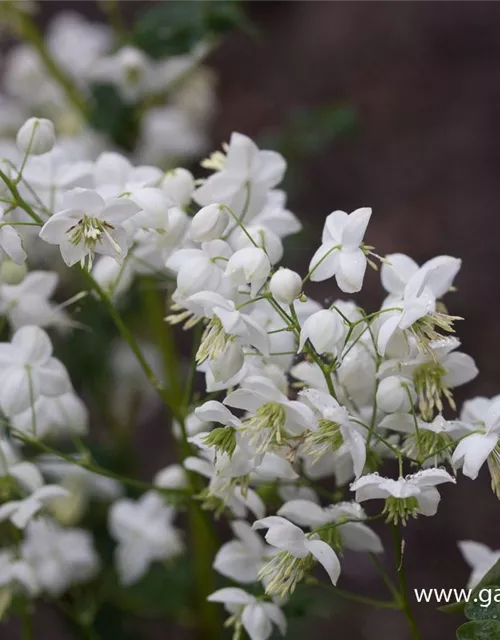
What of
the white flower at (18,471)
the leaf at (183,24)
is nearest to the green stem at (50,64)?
the leaf at (183,24)

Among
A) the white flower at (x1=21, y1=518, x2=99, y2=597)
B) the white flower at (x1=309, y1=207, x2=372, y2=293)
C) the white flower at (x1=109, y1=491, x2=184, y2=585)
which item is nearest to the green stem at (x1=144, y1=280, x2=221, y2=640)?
the white flower at (x1=109, y1=491, x2=184, y2=585)

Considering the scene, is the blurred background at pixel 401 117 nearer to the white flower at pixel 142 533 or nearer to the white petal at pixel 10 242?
the white flower at pixel 142 533

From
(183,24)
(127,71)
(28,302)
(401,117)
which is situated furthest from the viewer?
(401,117)

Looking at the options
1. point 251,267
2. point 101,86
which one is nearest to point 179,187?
point 251,267

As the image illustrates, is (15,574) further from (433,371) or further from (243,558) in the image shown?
(433,371)

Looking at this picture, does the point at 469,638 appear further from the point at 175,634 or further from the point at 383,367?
the point at 175,634

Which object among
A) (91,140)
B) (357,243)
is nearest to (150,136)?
(91,140)
